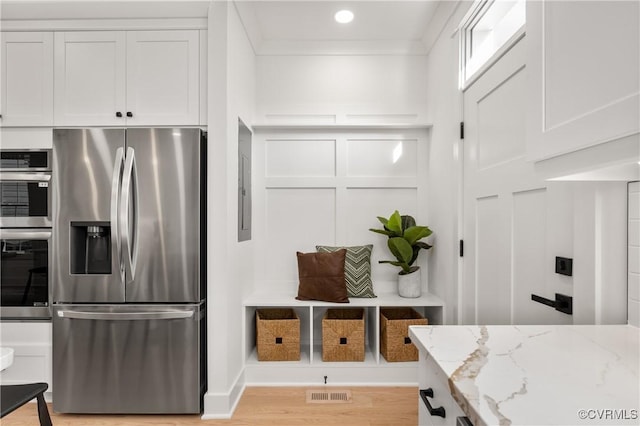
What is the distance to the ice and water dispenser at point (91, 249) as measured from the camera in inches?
93.3

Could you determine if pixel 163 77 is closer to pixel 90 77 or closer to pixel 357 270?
pixel 90 77

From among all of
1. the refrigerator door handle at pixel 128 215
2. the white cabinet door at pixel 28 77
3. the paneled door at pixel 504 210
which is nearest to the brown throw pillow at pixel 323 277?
the paneled door at pixel 504 210

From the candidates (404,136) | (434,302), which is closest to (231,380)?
(434,302)

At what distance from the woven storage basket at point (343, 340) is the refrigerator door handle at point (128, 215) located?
137 centimetres

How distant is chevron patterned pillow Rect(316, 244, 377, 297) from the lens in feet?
9.83

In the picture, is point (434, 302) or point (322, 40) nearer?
point (434, 302)

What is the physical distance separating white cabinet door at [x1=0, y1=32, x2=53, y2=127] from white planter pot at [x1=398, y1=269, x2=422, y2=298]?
2665 mm

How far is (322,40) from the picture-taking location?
10.3ft

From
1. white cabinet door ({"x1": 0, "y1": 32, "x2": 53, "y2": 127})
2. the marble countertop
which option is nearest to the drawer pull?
the marble countertop

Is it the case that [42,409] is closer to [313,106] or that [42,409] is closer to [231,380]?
[231,380]

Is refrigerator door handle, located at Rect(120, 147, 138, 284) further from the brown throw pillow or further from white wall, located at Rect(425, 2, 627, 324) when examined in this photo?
white wall, located at Rect(425, 2, 627, 324)

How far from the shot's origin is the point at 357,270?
304 centimetres

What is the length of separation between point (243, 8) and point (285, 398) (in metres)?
2.62

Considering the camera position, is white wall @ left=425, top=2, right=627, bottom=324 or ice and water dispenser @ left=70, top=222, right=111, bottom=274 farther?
ice and water dispenser @ left=70, top=222, right=111, bottom=274
